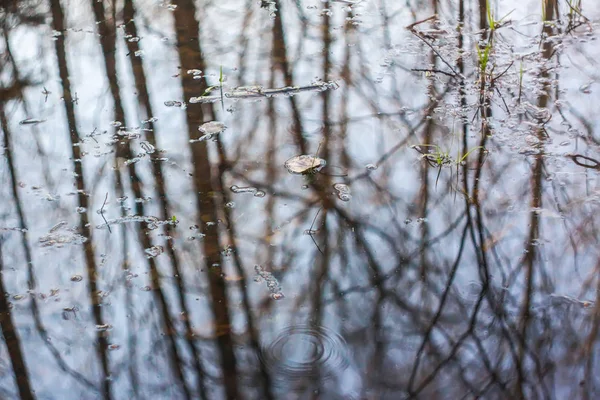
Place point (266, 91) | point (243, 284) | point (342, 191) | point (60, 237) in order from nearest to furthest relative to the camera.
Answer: point (243, 284)
point (60, 237)
point (342, 191)
point (266, 91)

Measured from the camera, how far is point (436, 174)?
2.82m

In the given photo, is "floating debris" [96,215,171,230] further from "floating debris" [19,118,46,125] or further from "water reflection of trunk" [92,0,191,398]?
"floating debris" [19,118,46,125]

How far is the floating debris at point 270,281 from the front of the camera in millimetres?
2309

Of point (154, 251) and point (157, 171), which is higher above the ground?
point (157, 171)

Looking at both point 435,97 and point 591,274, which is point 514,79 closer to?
point 435,97

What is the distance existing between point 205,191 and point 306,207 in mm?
415

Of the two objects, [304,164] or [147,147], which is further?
[147,147]

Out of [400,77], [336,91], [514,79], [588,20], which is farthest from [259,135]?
[588,20]

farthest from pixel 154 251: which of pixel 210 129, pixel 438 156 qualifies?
pixel 438 156

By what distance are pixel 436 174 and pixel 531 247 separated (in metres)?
0.55

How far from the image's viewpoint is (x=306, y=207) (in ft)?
8.86

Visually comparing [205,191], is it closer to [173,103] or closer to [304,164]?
[304,164]

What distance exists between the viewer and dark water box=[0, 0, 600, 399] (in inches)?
Result: 81.6

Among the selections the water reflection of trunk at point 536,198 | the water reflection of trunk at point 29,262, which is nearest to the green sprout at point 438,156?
the water reflection of trunk at point 536,198
